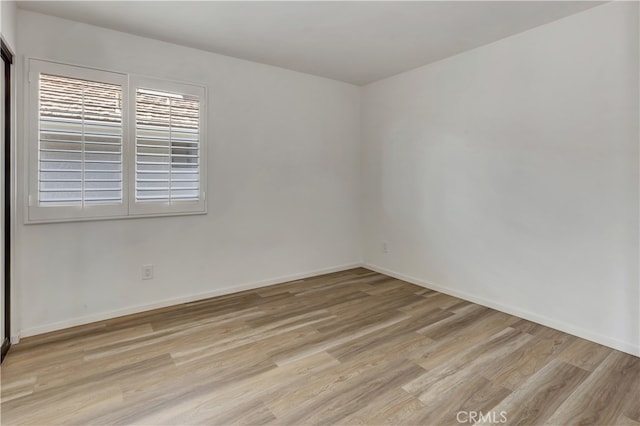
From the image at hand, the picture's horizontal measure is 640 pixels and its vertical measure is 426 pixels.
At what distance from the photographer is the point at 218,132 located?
11.2 ft

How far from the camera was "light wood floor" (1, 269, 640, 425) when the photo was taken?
5.77 ft

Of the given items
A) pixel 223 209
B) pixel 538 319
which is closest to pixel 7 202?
pixel 223 209

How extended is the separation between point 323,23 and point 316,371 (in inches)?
102

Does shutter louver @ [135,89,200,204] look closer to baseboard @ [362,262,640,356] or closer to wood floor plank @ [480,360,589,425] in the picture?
baseboard @ [362,262,640,356]

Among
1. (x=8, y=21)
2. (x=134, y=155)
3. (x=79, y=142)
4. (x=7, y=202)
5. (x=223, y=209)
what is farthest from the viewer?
(x=223, y=209)

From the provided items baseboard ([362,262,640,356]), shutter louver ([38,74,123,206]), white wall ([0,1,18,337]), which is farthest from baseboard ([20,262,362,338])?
baseboard ([362,262,640,356])

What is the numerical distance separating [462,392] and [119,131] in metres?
3.17

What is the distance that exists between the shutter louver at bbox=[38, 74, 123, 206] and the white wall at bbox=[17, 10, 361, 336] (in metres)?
0.21

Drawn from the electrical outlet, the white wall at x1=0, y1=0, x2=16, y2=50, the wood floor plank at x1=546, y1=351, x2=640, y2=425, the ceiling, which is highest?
the ceiling

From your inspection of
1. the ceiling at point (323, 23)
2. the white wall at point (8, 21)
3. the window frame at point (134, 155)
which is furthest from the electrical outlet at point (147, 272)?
the ceiling at point (323, 23)

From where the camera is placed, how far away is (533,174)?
9.39 ft

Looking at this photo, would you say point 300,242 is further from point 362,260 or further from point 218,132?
point 218,132

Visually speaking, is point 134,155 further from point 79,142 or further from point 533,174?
point 533,174

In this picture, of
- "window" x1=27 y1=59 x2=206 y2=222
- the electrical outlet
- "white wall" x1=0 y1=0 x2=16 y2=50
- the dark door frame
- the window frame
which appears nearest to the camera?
"white wall" x1=0 y1=0 x2=16 y2=50
